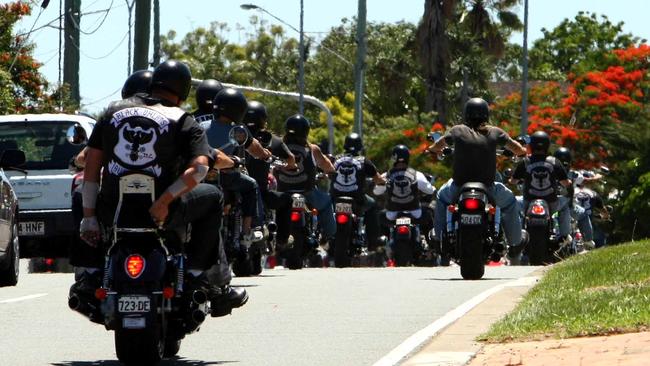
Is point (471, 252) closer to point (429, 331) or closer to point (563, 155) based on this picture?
point (429, 331)

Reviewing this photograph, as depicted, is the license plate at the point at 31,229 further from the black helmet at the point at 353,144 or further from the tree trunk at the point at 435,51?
the tree trunk at the point at 435,51

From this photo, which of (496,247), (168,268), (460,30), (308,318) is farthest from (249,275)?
(460,30)

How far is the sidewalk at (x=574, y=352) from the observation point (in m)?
9.63

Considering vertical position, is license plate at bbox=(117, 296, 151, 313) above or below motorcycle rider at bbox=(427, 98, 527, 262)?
below

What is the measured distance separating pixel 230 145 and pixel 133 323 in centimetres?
652

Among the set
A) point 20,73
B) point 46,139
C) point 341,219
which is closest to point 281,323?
point 46,139

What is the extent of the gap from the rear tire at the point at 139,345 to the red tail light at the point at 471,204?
875 cm

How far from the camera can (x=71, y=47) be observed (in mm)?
35969

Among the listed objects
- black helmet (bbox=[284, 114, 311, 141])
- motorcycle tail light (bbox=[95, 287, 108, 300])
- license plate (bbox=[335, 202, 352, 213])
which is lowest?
license plate (bbox=[335, 202, 352, 213])

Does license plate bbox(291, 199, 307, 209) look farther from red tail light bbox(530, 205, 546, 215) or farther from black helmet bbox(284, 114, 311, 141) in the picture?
red tail light bbox(530, 205, 546, 215)

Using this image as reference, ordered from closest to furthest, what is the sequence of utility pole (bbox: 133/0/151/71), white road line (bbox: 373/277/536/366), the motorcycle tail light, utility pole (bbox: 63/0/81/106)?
Result: the motorcycle tail light, white road line (bbox: 373/277/536/366), utility pole (bbox: 133/0/151/71), utility pole (bbox: 63/0/81/106)

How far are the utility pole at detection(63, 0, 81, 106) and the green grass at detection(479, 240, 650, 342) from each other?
1877cm

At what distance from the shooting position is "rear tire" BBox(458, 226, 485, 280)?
18.2 m

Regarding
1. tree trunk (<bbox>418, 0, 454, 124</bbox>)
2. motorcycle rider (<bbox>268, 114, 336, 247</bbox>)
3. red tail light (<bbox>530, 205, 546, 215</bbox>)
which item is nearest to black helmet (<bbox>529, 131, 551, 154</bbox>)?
red tail light (<bbox>530, 205, 546, 215</bbox>)
